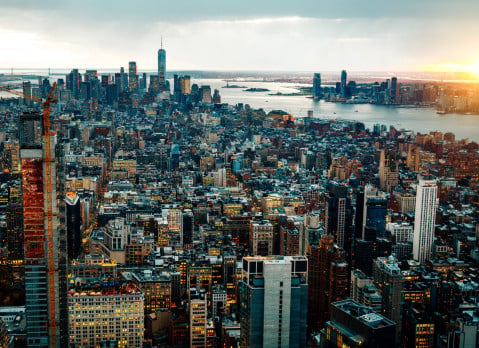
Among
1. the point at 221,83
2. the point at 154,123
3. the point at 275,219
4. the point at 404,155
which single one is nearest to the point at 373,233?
the point at 275,219

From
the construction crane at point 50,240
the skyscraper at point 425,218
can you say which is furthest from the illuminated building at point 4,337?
the skyscraper at point 425,218

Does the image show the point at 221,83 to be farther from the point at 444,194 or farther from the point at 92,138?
the point at 444,194

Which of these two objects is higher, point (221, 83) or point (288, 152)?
point (221, 83)

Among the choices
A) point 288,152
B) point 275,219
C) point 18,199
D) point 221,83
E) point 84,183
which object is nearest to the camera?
point 18,199

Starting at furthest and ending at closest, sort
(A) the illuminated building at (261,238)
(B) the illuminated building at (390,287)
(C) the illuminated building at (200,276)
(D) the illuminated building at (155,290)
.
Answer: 1. (A) the illuminated building at (261,238)
2. (C) the illuminated building at (200,276)
3. (D) the illuminated building at (155,290)
4. (B) the illuminated building at (390,287)

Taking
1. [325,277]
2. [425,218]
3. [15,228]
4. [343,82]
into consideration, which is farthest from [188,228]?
[343,82]

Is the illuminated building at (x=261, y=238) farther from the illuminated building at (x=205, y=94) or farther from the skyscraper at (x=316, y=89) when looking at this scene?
the illuminated building at (x=205, y=94)

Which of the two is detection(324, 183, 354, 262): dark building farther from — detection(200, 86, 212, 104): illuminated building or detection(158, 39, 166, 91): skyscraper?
detection(200, 86, 212, 104): illuminated building
